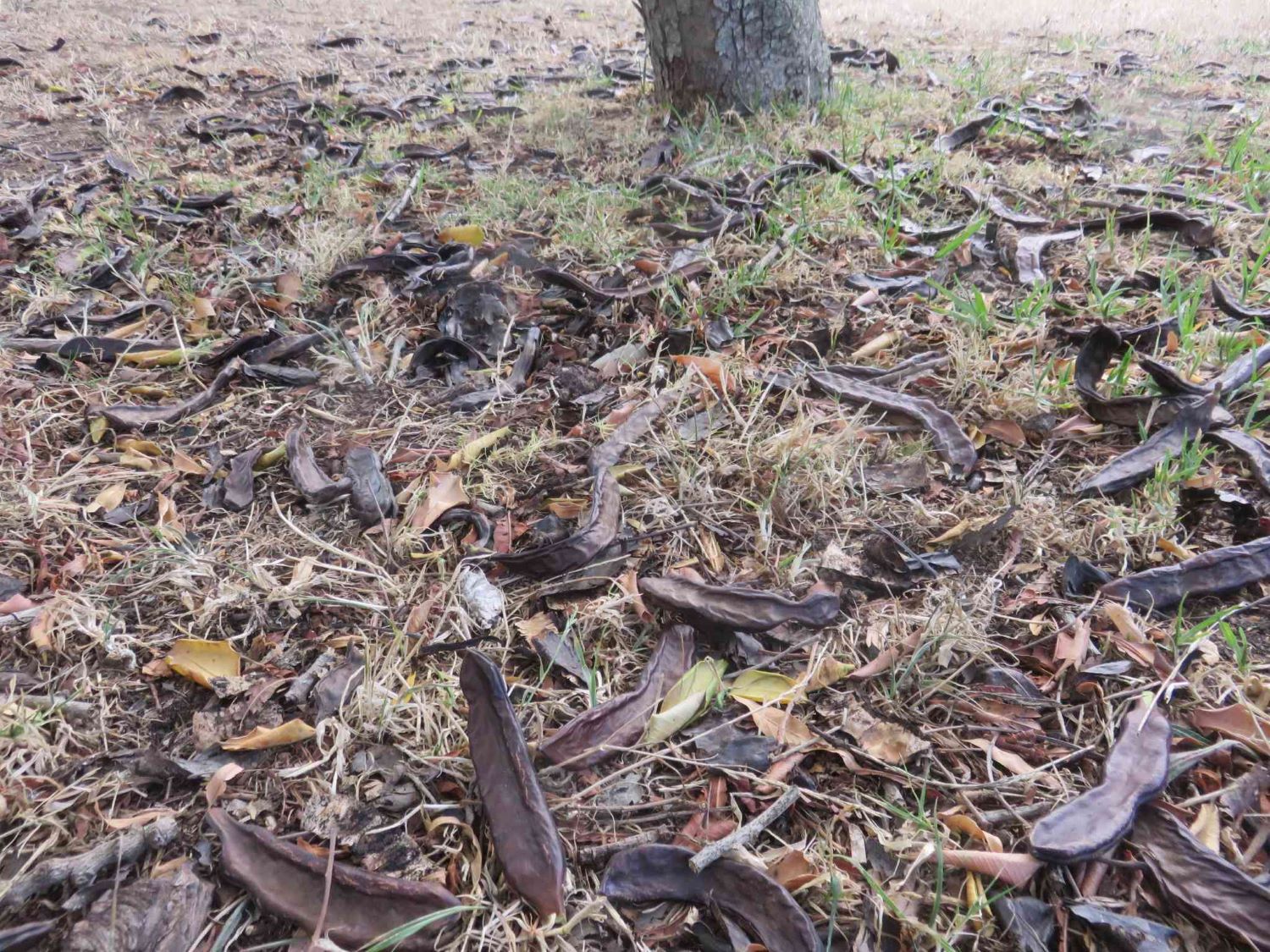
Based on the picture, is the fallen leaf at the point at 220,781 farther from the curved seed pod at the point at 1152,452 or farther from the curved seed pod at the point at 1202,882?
the curved seed pod at the point at 1152,452

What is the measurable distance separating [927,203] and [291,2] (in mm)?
6172

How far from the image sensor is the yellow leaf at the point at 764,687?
46.1 inches

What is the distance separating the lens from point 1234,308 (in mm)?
1923

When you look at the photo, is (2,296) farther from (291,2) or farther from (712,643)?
(291,2)

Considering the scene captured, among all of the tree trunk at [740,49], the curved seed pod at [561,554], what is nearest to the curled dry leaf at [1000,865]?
the curved seed pod at [561,554]

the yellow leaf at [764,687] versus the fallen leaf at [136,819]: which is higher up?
the fallen leaf at [136,819]

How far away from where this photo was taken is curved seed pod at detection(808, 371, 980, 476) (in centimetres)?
160

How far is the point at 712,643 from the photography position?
127 cm

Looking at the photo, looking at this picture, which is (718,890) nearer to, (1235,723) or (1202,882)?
(1202,882)

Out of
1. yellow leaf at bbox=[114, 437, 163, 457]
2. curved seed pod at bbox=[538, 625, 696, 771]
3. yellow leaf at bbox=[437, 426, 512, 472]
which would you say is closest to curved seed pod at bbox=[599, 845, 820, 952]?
curved seed pod at bbox=[538, 625, 696, 771]

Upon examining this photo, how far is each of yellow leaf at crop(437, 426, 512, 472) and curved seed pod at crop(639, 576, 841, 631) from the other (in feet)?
1.88

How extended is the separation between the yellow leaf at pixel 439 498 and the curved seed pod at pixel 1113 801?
111 cm

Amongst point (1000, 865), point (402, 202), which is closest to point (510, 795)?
point (1000, 865)

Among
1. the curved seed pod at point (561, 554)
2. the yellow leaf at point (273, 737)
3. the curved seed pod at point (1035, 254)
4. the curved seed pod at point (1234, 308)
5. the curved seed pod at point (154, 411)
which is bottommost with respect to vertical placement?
the yellow leaf at point (273, 737)
